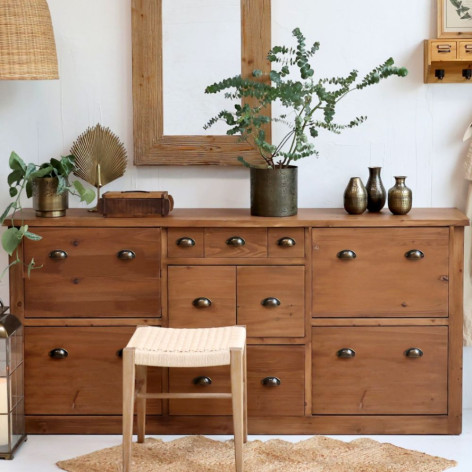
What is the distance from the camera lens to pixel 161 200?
357 cm

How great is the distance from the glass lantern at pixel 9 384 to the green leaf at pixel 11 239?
0.24m

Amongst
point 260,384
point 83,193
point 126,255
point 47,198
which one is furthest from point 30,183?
point 260,384

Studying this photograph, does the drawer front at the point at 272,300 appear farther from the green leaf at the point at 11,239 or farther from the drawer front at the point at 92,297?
the green leaf at the point at 11,239

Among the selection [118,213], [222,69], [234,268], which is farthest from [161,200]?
[222,69]

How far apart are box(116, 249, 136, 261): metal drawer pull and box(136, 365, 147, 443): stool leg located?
432 mm

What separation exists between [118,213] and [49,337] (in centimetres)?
58

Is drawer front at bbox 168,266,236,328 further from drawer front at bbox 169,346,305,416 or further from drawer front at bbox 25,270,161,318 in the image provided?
drawer front at bbox 169,346,305,416

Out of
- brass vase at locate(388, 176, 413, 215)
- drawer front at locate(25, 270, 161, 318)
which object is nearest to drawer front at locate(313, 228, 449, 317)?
brass vase at locate(388, 176, 413, 215)

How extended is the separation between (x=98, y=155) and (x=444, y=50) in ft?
4.98

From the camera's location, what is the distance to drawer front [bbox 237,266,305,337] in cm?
355

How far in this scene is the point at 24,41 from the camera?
342 centimetres

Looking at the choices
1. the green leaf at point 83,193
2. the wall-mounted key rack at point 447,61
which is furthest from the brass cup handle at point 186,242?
the wall-mounted key rack at point 447,61

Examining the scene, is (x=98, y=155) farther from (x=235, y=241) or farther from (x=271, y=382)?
(x=271, y=382)

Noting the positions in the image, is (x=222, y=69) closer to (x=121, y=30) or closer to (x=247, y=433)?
(x=121, y=30)
